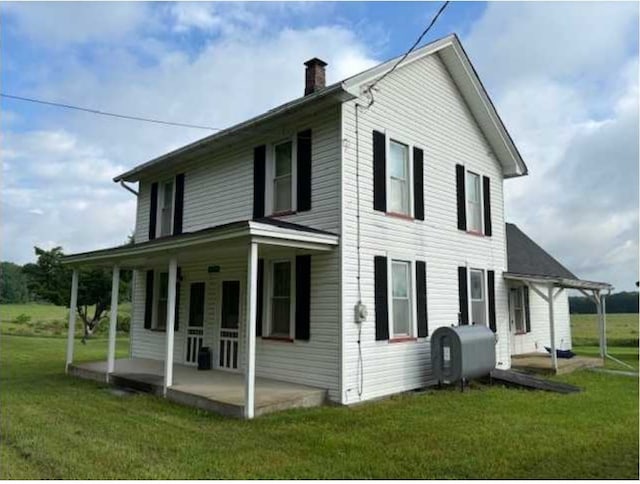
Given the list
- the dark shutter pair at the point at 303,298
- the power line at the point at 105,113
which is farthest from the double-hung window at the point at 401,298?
the power line at the point at 105,113

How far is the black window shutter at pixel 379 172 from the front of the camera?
9.59 m

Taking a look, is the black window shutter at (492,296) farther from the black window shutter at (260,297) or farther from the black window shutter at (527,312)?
the black window shutter at (260,297)

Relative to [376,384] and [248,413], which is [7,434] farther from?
[376,384]

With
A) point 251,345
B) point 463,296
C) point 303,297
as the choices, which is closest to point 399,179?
point 303,297

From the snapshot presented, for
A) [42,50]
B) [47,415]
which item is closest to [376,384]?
[47,415]

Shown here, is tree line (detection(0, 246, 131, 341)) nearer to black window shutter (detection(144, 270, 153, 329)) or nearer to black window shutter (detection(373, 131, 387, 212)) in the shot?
black window shutter (detection(144, 270, 153, 329))

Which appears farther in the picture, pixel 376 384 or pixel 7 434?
pixel 376 384

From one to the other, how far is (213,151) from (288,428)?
728cm

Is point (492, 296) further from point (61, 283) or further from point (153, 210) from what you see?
point (61, 283)

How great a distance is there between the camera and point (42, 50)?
919cm

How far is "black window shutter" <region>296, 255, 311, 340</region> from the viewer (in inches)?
359

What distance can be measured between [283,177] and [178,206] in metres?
3.95

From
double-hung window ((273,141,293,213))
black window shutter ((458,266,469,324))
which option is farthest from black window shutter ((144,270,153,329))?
black window shutter ((458,266,469,324))

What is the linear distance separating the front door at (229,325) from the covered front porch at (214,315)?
0.02 m
